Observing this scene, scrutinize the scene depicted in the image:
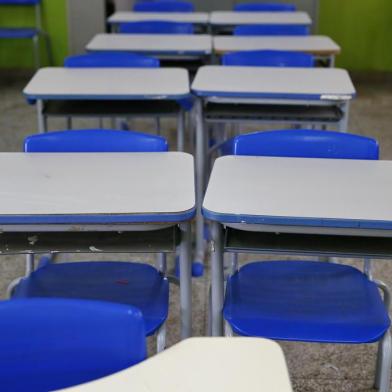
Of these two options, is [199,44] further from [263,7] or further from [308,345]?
[308,345]

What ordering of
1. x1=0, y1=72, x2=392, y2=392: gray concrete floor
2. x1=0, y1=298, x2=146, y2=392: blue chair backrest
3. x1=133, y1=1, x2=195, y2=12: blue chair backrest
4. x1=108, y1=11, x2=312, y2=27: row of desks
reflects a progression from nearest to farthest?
x1=0, y1=298, x2=146, y2=392: blue chair backrest < x1=0, y1=72, x2=392, y2=392: gray concrete floor < x1=108, y1=11, x2=312, y2=27: row of desks < x1=133, y1=1, x2=195, y2=12: blue chair backrest

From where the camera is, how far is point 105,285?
198cm

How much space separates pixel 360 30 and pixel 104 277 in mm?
5204

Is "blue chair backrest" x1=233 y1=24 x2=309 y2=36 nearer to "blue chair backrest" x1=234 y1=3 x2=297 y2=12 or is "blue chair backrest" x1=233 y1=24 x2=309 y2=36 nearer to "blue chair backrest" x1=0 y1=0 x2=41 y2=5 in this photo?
"blue chair backrest" x1=234 y1=3 x2=297 y2=12

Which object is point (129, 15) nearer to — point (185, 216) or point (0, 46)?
point (0, 46)

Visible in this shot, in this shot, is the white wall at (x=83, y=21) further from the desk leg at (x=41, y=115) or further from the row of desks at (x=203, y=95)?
the desk leg at (x=41, y=115)

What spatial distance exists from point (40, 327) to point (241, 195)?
726 millimetres

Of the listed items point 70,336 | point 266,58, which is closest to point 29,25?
point 266,58

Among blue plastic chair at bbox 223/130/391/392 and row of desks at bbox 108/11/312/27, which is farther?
row of desks at bbox 108/11/312/27

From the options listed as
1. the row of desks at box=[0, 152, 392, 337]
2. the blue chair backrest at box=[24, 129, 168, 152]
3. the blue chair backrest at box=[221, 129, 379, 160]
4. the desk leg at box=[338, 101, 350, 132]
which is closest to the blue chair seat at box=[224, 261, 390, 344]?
the row of desks at box=[0, 152, 392, 337]

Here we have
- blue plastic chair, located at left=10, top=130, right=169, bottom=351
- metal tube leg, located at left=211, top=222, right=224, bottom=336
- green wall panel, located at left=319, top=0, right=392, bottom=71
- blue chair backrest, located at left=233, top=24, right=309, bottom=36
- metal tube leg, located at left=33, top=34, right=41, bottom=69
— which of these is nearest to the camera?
metal tube leg, located at left=211, top=222, right=224, bottom=336

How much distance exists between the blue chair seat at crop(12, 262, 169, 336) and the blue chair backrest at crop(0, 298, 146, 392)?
599 millimetres

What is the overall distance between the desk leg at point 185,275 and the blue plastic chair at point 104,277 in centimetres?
6

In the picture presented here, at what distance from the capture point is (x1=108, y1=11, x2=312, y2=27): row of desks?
4.64m
